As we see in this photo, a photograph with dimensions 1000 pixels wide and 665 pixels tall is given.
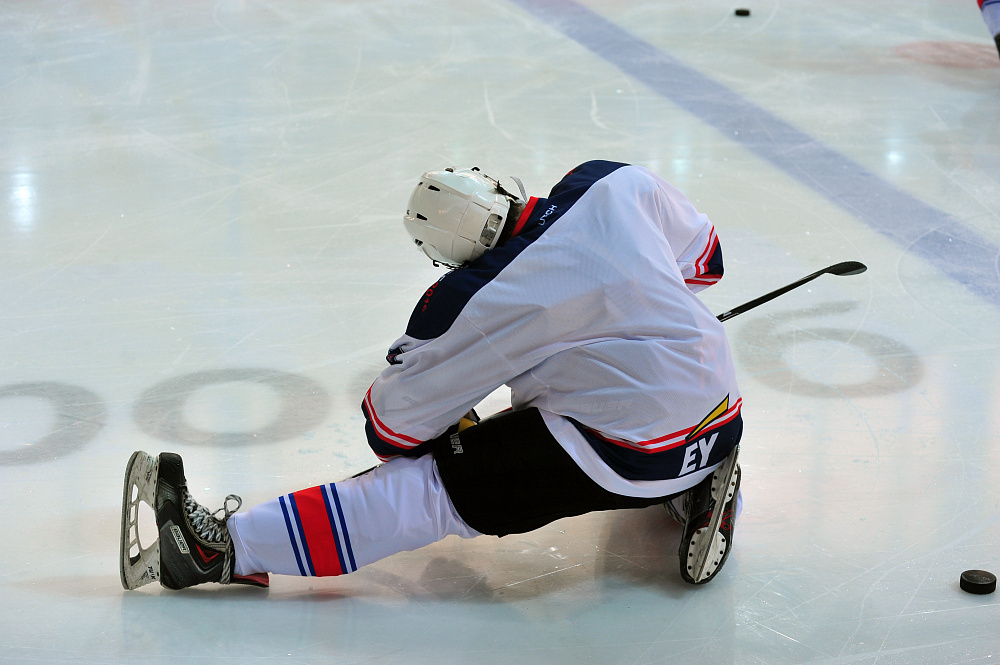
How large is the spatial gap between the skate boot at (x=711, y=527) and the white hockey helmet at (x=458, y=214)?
0.58 metres

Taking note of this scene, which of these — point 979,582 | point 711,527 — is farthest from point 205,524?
point 979,582

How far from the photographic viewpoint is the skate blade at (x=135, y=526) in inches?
70.2

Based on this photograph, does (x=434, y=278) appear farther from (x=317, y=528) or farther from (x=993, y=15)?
(x=993, y=15)

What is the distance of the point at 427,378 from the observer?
1728 millimetres

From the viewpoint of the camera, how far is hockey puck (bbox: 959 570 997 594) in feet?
5.93

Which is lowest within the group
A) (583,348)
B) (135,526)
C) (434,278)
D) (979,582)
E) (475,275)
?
(434,278)

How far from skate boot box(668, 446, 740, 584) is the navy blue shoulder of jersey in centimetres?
52

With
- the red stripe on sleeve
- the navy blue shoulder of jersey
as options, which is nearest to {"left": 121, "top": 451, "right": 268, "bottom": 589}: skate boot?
the navy blue shoulder of jersey

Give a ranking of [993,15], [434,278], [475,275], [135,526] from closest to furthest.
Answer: [475,275] → [135,526] → [434,278] → [993,15]

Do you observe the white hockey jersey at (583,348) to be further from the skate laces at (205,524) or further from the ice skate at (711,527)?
the skate laces at (205,524)

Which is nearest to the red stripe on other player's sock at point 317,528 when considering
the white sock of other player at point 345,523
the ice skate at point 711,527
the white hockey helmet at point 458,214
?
the white sock of other player at point 345,523

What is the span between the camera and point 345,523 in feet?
5.80

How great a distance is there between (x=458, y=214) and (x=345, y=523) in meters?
0.55

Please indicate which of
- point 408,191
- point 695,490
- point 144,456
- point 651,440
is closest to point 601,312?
point 651,440
